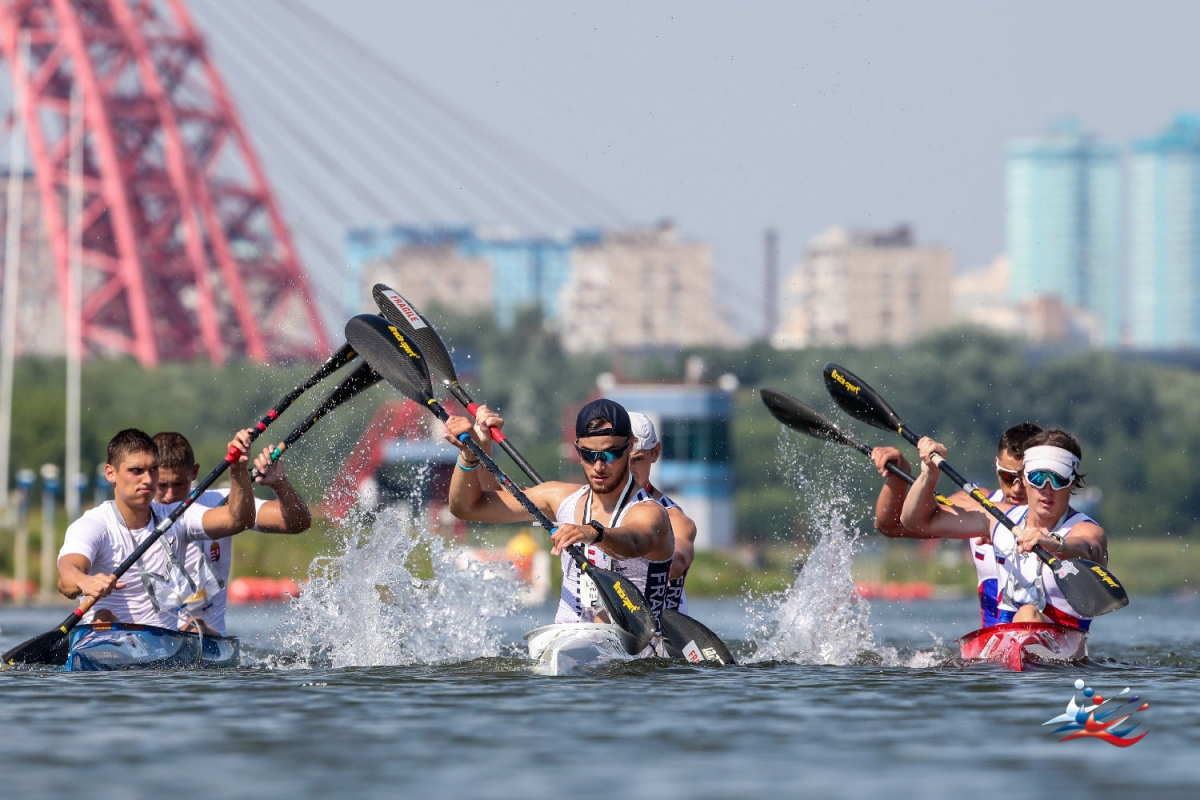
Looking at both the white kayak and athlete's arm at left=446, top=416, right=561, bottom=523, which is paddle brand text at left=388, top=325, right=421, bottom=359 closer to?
athlete's arm at left=446, top=416, right=561, bottom=523

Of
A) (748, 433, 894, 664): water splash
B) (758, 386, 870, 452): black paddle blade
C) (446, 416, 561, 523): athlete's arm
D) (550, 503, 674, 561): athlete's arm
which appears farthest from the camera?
(748, 433, 894, 664): water splash

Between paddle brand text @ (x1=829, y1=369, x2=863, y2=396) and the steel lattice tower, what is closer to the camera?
paddle brand text @ (x1=829, y1=369, x2=863, y2=396)

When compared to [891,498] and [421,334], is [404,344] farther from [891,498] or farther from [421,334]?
[891,498]

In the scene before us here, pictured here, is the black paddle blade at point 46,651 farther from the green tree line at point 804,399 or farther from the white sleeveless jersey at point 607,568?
the green tree line at point 804,399

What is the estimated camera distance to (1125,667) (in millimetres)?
14312

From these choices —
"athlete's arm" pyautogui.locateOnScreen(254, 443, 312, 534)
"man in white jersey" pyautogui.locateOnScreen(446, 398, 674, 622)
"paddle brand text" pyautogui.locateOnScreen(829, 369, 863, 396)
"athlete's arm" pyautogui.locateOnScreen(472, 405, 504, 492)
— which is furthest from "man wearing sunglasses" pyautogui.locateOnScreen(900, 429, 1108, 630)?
"athlete's arm" pyautogui.locateOnScreen(254, 443, 312, 534)

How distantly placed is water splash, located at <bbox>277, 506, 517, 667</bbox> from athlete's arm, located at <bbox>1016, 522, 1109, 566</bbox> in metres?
4.35

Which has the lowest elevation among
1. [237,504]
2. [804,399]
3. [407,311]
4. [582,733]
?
[582,733]

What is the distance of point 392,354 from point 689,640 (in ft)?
10.3

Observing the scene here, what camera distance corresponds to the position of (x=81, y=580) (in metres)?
12.7

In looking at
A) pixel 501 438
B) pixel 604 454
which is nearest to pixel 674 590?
pixel 501 438

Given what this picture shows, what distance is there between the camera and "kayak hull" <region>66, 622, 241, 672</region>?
1290cm

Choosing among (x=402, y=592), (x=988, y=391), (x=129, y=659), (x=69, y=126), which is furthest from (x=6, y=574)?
(x=69, y=126)

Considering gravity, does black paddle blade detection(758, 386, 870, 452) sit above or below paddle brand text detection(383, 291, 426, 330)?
below
